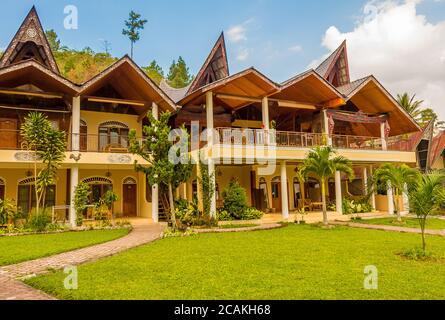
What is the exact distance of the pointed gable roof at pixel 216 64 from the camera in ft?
63.2

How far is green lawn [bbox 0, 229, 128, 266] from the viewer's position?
867 centimetres

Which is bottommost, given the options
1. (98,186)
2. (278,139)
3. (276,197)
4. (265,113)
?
(276,197)

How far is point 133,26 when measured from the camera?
49094 millimetres

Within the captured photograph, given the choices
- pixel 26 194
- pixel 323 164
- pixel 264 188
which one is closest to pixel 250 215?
pixel 323 164

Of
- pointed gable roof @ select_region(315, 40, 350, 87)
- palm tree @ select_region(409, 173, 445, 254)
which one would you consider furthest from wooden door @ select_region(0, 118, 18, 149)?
pointed gable roof @ select_region(315, 40, 350, 87)

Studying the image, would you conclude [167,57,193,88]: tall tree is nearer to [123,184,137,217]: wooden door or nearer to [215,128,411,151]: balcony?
[123,184,137,217]: wooden door

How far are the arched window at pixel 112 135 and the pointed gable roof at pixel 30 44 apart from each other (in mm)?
3720

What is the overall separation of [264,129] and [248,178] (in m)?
4.90

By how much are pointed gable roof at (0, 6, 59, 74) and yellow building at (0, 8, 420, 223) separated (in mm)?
48

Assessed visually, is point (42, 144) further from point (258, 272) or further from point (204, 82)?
point (258, 272)

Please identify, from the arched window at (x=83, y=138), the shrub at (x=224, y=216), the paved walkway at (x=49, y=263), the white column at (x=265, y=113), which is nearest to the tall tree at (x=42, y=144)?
the arched window at (x=83, y=138)

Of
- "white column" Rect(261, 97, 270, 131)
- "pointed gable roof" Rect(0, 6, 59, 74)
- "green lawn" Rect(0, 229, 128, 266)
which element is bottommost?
"green lawn" Rect(0, 229, 128, 266)

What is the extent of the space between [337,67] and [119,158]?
15727 mm

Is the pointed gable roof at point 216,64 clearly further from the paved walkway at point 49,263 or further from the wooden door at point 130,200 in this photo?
the paved walkway at point 49,263
